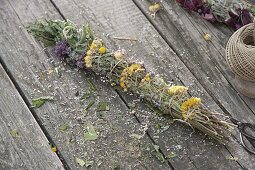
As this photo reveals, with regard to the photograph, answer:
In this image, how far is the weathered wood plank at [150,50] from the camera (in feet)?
9.46

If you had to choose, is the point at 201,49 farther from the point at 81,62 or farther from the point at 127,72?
the point at 81,62

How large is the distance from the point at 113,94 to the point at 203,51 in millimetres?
518

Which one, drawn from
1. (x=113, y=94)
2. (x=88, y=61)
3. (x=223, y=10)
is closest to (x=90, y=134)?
(x=113, y=94)

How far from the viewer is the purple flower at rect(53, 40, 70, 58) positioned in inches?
124

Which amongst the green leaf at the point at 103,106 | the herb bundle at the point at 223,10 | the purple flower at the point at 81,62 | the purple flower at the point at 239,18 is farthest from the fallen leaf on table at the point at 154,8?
the green leaf at the point at 103,106

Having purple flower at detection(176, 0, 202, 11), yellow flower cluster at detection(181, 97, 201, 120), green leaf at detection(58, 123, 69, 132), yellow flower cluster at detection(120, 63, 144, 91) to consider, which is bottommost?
yellow flower cluster at detection(181, 97, 201, 120)

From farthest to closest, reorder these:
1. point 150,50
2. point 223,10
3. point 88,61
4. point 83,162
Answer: point 223,10
point 150,50
point 88,61
point 83,162

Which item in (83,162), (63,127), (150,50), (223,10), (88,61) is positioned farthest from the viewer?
(223,10)

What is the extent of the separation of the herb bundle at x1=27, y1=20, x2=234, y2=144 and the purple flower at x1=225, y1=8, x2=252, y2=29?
0.50 m

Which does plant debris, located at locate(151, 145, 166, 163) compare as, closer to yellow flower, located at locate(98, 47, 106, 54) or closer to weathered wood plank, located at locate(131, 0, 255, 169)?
weathered wood plank, located at locate(131, 0, 255, 169)

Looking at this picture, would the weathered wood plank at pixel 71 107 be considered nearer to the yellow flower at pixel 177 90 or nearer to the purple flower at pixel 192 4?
the yellow flower at pixel 177 90

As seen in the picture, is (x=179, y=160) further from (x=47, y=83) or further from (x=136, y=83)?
(x=47, y=83)

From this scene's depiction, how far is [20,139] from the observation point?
9.68ft

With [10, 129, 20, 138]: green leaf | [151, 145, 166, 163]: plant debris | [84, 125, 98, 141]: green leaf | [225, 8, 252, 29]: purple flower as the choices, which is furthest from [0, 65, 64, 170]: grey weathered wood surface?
[225, 8, 252, 29]: purple flower
